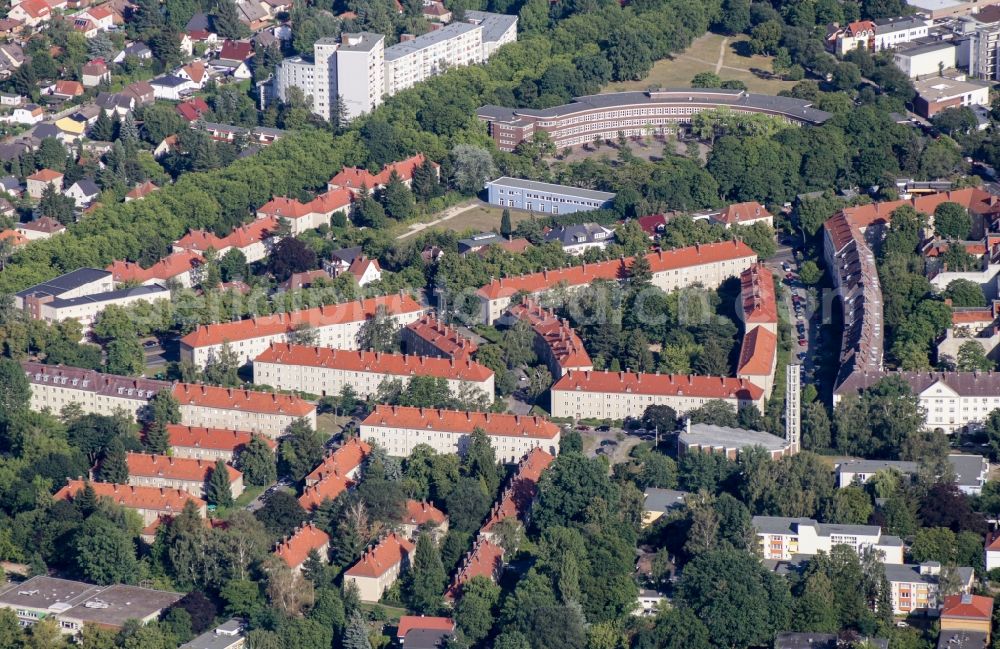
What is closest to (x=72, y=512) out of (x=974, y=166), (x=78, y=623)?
(x=78, y=623)

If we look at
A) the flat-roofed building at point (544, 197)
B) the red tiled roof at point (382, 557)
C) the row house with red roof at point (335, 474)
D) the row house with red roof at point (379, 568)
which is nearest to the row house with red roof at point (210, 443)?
the row house with red roof at point (335, 474)

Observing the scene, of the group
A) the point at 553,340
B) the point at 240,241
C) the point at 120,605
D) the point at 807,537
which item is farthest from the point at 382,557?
the point at 240,241

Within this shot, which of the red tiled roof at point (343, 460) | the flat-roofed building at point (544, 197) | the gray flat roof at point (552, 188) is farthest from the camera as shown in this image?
the gray flat roof at point (552, 188)

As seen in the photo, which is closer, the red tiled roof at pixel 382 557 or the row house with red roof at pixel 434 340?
the red tiled roof at pixel 382 557

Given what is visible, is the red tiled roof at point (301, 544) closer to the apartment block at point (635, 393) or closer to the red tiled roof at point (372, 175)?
the apartment block at point (635, 393)

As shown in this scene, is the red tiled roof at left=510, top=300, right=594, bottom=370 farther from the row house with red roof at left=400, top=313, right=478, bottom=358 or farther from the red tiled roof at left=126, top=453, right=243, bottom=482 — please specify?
the red tiled roof at left=126, top=453, right=243, bottom=482

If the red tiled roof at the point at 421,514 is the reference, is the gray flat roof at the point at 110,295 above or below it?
above

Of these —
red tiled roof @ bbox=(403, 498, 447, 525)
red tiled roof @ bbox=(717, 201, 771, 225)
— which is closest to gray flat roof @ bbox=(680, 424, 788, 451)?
red tiled roof @ bbox=(403, 498, 447, 525)

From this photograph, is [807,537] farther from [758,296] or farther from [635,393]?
[758,296]
